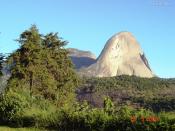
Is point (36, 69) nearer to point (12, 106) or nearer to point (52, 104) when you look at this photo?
point (52, 104)

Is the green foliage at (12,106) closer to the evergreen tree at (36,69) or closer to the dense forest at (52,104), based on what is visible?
the dense forest at (52,104)

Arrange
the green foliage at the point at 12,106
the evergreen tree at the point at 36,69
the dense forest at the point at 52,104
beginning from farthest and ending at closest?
the evergreen tree at the point at 36,69 < the green foliage at the point at 12,106 < the dense forest at the point at 52,104

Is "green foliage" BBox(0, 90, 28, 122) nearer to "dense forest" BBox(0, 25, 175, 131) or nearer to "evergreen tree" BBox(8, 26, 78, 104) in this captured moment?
"dense forest" BBox(0, 25, 175, 131)

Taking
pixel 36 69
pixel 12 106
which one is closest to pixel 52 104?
pixel 12 106

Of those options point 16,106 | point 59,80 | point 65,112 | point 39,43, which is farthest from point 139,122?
point 59,80

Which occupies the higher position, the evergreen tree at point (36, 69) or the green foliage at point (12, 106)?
the evergreen tree at point (36, 69)

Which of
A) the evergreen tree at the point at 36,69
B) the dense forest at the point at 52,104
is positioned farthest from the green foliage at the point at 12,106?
the evergreen tree at the point at 36,69

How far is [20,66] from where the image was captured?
49.9 meters

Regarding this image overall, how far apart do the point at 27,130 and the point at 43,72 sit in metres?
27.8

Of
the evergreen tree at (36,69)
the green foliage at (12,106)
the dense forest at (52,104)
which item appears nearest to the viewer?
the dense forest at (52,104)

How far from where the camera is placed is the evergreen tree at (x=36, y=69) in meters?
50.0

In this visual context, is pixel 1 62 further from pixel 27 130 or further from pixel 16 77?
pixel 27 130

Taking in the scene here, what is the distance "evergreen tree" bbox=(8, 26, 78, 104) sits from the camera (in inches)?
1967

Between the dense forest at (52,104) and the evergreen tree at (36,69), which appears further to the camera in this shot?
the evergreen tree at (36,69)
